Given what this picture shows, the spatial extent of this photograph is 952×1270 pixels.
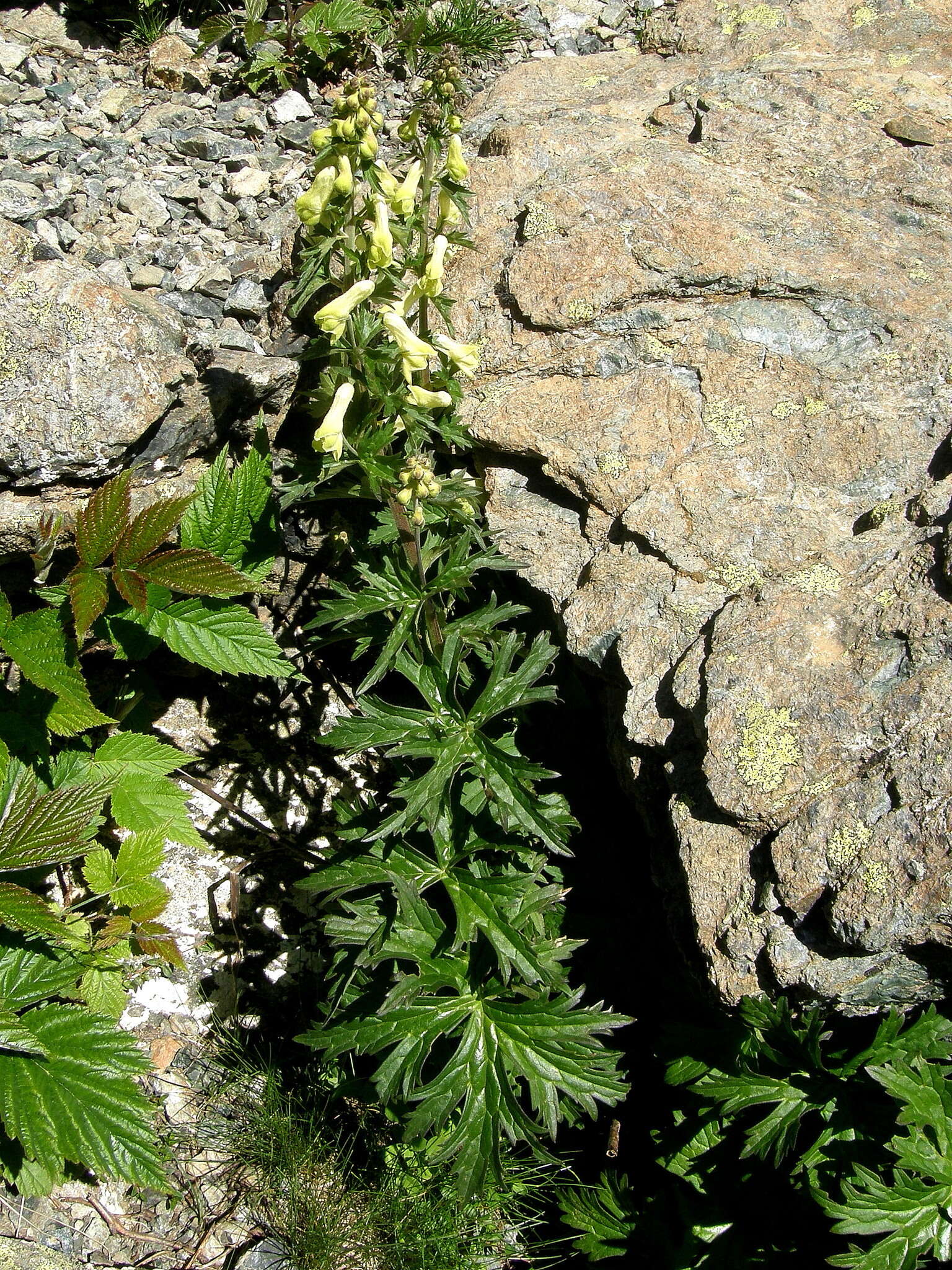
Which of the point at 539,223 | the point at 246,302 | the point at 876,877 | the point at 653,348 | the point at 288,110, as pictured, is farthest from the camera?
the point at 288,110

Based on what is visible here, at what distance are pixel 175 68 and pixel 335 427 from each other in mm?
3399

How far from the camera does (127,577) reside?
9.46ft

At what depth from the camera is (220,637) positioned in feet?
10.2

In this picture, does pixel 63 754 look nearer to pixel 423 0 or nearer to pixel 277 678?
pixel 277 678

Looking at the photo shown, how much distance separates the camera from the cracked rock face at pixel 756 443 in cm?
236

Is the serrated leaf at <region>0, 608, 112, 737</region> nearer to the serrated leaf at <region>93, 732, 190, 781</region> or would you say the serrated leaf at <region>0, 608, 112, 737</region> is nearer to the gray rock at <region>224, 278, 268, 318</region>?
the serrated leaf at <region>93, 732, 190, 781</region>

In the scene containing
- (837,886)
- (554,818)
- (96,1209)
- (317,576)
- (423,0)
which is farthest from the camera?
(423,0)

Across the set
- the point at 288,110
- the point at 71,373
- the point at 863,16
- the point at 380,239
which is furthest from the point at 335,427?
the point at 863,16

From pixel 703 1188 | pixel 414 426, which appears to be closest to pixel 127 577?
pixel 414 426

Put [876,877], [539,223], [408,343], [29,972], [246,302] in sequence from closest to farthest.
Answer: [876,877] < [408,343] < [29,972] < [539,223] < [246,302]

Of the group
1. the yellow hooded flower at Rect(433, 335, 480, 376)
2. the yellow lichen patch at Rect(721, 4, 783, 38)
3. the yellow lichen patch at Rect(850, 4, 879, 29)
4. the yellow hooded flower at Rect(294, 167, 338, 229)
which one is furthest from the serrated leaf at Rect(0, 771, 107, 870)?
the yellow lichen patch at Rect(850, 4, 879, 29)

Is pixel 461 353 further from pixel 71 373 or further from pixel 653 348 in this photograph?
pixel 71 373

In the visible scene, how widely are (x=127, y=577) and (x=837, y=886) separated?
2161mm

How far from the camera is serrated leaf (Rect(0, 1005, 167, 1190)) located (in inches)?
105
